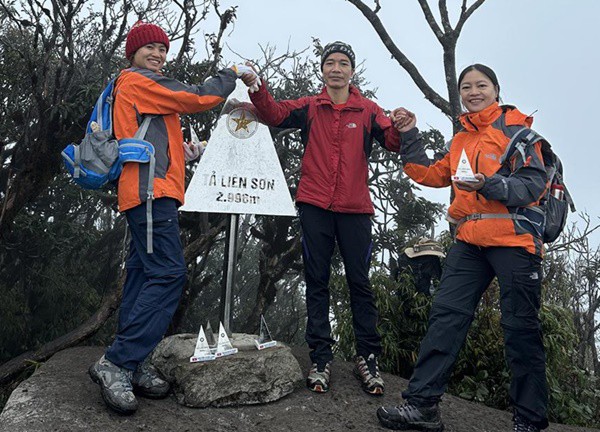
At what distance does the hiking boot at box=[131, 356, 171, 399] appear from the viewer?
3.59 metres

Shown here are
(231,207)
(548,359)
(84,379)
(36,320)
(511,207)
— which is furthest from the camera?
(36,320)

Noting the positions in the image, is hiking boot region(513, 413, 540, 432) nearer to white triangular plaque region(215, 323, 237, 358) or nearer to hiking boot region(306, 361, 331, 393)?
hiking boot region(306, 361, 331, 393)

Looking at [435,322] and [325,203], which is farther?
[325,203]

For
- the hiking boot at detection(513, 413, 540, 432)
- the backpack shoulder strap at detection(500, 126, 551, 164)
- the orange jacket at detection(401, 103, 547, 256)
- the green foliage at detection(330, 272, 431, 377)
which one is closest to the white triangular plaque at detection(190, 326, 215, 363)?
the orange jacket at detection(401, 103, 547, 256)

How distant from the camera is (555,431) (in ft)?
13.4

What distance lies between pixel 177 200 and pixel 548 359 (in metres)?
3.79

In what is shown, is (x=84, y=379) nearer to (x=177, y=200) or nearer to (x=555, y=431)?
(x=177, y=200)

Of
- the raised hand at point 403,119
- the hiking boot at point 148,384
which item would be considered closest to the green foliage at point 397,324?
the raised hand at point 403,119

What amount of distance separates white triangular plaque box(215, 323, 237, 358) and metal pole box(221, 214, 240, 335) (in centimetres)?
28

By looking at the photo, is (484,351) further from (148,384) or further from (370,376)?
(148,384)

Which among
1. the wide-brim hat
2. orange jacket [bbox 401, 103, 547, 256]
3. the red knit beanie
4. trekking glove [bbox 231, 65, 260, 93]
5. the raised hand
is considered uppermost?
the red knit beanie

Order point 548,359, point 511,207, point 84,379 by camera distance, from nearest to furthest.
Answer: point 511,207
point 84,379
point 548,359

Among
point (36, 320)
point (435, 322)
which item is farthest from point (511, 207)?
point (36, 320)

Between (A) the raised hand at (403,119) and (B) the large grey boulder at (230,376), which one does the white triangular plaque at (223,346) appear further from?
(A) the raised hand at (403,119)
